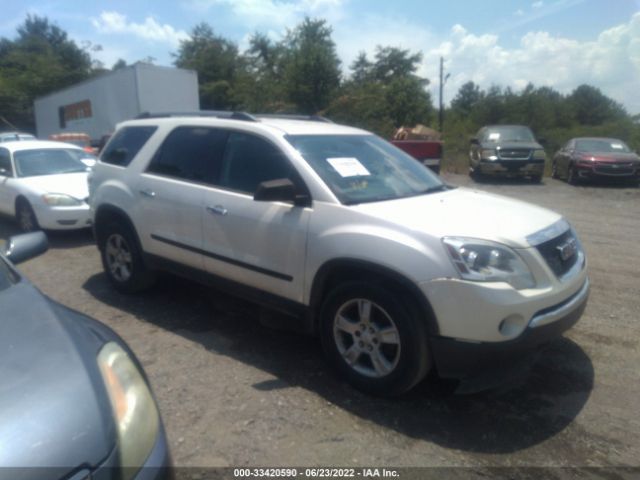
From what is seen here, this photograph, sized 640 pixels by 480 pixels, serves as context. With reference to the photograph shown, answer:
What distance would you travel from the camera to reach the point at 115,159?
5320 millimetres

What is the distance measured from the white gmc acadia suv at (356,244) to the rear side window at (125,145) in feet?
0.23

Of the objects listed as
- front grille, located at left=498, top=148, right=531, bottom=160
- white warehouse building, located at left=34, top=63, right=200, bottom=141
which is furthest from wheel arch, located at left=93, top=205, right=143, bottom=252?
front grille, located at left=498, top=148, right=531, bottom=160

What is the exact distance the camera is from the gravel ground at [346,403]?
2848mm

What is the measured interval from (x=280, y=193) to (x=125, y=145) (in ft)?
8.30

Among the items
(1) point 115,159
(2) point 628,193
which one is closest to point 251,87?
(2) point 628,193

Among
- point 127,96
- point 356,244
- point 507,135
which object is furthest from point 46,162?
point 507,135

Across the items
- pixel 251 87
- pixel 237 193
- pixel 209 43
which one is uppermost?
pixel 209 43

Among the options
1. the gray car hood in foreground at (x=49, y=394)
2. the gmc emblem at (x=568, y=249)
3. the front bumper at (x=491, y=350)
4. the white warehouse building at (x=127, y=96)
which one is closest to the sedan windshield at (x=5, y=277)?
the gray car hood in foreground at (x=49, y=394)

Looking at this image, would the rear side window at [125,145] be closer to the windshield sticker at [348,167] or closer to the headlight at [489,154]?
the windshield sticker at [348,167]

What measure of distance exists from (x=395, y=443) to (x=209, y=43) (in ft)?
155

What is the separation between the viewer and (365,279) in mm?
3312

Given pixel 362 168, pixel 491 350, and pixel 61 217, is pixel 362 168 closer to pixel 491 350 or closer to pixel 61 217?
pixel 491 350

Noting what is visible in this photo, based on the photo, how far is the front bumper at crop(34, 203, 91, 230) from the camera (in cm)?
759

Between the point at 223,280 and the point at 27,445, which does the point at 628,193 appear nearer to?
the point at 223,280
